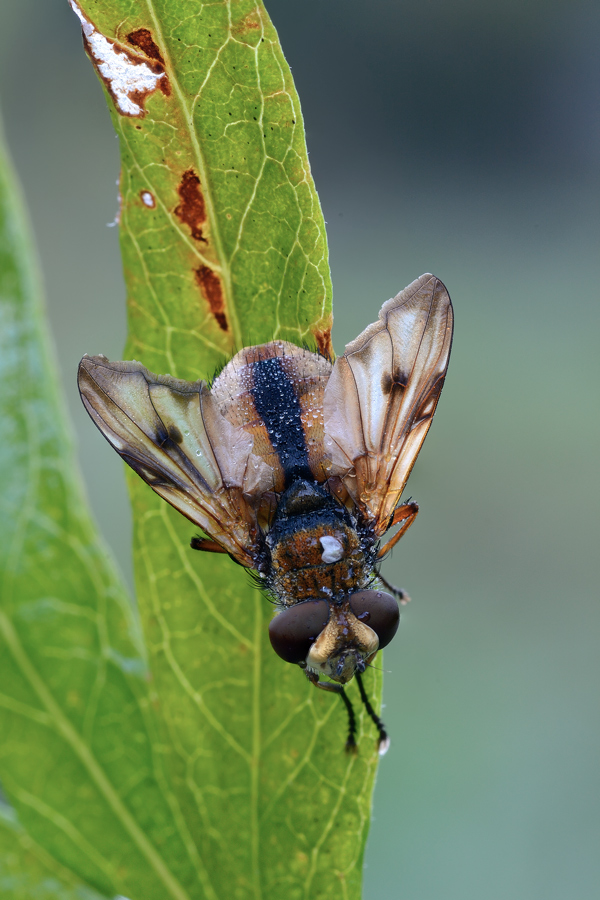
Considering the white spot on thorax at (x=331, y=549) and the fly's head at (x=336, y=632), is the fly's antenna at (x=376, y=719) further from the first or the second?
the white spot on thorax at (x=331, y=549)

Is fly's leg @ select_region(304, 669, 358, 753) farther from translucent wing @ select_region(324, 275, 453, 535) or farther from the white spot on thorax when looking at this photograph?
translucent wing @ select_region(324, 275, 453, 535)

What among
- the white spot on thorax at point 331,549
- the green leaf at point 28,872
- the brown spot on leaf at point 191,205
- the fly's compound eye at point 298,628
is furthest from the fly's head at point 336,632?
the brown spot on leaf at point 191,205

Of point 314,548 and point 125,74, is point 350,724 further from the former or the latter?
point 125,74

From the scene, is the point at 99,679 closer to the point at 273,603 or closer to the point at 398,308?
the point at 273,603

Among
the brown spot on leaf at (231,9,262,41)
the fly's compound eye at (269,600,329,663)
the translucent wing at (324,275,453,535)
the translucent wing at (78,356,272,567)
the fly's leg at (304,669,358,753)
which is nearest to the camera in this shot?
the brown spot on leaf at (231,9,262,41)

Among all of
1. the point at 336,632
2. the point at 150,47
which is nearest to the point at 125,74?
the point at 150,47

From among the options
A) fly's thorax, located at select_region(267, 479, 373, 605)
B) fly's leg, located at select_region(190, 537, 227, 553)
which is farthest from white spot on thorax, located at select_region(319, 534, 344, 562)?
fly's leg, located at select_region(190, 537, 227, 553)

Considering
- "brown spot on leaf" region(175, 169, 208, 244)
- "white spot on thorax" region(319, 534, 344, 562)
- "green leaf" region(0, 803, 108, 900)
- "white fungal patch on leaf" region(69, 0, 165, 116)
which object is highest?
"white fungal patch on leaf" region(69, 0, 165, 116)
